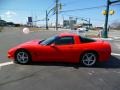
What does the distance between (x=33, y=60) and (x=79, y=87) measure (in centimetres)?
346

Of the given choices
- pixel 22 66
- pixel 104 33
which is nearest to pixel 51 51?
pixel 22 66

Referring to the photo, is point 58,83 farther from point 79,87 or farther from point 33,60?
point 33,60

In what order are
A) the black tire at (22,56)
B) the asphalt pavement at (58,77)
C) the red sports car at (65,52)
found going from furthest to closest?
the black tire at (22,56) → the red sports car at (65,52) → the asphalt pavement at (58,77)

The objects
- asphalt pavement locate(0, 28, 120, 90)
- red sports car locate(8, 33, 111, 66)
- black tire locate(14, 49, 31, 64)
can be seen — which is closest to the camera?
asphalt pavement locate(0, 28, 120, 90)

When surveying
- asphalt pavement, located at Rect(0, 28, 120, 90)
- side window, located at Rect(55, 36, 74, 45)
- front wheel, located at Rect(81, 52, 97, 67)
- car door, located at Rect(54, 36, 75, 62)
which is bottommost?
asphalt pavement, located at Rect(0, 28, 120, 90)

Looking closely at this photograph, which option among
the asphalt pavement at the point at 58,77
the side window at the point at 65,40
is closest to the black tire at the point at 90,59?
the asphalt pavement at the point at 58,77

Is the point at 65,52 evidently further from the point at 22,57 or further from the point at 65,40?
the point at 22,57

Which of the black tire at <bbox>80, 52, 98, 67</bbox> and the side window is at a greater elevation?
the side window

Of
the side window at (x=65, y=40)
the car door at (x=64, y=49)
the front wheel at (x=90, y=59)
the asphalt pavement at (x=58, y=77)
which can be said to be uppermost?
the side window at (x=65, y=40)

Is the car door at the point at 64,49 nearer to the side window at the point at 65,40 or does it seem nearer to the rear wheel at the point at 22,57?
the side window at the point at 65,40

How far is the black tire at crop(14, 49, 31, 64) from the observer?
31.9 ft

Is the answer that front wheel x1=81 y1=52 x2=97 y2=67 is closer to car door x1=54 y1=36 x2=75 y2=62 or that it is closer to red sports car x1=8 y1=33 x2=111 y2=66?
red sports car x1=8 y1=33 x2=111 y2=66

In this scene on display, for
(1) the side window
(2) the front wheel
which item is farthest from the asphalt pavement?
(1) the side window

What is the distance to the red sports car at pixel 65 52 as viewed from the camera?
9602mm
